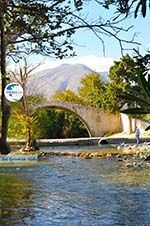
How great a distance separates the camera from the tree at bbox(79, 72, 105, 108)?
52.8 metres

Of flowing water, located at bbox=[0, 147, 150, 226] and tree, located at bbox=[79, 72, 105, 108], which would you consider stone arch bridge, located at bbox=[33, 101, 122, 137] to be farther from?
flowing water, located at bbox=[0, 147, 150, 226]

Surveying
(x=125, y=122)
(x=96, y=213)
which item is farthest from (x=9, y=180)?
(x=125, y=122)

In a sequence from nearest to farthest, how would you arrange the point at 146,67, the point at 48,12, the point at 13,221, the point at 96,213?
the point at 146,67
the point at 48,12
the point at 13,221
the point at 96,213

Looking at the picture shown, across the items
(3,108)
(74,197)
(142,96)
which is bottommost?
(74,197)

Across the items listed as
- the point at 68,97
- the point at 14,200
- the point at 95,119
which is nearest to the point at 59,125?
the point at 95,119

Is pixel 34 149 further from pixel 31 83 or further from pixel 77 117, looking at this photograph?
pixel 77 117

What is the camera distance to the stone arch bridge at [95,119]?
163 ft

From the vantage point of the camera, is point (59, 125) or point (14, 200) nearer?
point (14, 200)

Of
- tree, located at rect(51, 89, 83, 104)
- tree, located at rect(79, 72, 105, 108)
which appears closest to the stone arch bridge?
tree, located at rect(79, 72, 105, 108)

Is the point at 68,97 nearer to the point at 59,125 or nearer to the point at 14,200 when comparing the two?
the point at 59,125

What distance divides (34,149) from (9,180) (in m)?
11.3

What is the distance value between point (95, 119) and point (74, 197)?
41.8 metres

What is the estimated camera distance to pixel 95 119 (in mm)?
50688

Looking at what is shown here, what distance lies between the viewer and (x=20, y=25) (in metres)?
6.75
